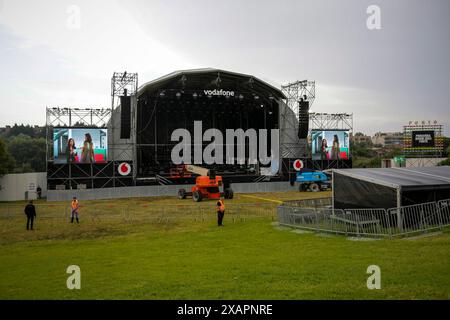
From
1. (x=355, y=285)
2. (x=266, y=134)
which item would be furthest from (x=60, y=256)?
(x=266, y=134)

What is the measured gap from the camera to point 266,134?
151 feet

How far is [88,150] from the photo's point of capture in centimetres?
3862

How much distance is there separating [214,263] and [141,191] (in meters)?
28.8

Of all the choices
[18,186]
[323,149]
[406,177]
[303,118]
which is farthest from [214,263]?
[323,149]

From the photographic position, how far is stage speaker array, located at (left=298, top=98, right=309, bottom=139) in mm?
43031

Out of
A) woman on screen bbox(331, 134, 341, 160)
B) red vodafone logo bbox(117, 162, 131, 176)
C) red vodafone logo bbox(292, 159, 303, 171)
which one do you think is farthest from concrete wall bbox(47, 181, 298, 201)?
woman on screen bbox(331, 134, 341, 160)

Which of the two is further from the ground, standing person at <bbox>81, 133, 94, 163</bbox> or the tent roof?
standing person at <bbox>81, 133, 94, 163</bbox>

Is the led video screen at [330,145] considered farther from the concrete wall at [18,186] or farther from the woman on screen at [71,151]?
the concrete wall at [18,186]

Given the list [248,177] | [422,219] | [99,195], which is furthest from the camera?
[248,177]

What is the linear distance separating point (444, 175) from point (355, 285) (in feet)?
39.9

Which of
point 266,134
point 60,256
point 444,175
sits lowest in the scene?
point 60,256

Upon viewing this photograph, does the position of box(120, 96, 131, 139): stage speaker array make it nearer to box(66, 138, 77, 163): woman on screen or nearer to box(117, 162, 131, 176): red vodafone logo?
box(117, 162, 131, 176): red vodafone logo

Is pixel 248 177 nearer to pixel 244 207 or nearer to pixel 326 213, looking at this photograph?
pixel 244 207
